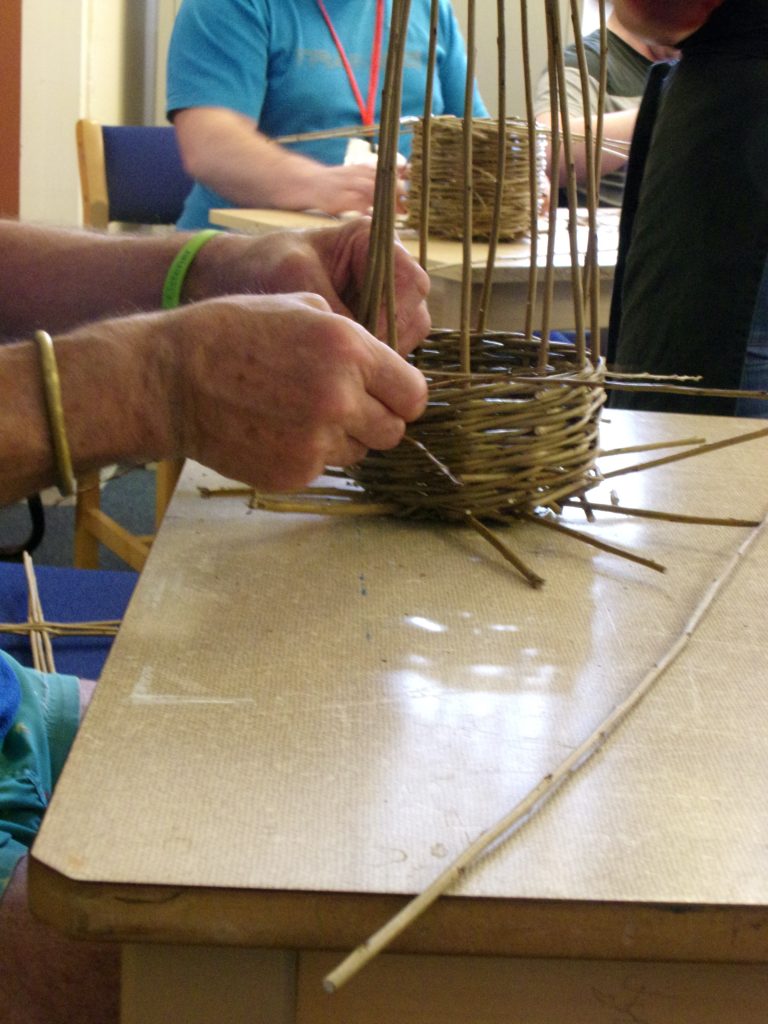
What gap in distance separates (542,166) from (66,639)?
1205mm

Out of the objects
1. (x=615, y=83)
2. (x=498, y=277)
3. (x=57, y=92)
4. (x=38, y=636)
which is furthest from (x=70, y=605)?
(x=615, y=83)

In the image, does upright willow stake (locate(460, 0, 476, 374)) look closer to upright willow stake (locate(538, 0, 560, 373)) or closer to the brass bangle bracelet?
upright willow stake (locate(538, 0, 560, 373))

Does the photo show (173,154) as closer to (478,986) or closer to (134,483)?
(134,483)

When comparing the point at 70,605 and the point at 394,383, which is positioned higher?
the point at 394,383

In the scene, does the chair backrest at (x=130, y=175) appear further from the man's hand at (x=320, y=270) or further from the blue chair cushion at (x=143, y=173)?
the man's hand at (x=320, y=270)

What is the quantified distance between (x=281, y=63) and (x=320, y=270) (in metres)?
1.37

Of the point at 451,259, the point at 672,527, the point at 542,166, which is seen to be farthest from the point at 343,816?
the point at 542,166

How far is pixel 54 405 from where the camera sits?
0.56 metres

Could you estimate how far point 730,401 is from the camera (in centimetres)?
115

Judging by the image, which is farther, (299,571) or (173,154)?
(173,154)

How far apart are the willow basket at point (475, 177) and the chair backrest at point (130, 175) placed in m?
1.00

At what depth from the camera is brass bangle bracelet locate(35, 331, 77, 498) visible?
0.56 meters

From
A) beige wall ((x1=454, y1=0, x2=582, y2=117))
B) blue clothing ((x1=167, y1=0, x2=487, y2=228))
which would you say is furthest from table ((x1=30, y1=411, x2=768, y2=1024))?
beige wall ((x1=454, y1=0, x2=582, y2=117))

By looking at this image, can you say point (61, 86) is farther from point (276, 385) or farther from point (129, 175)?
point (276, 385)
